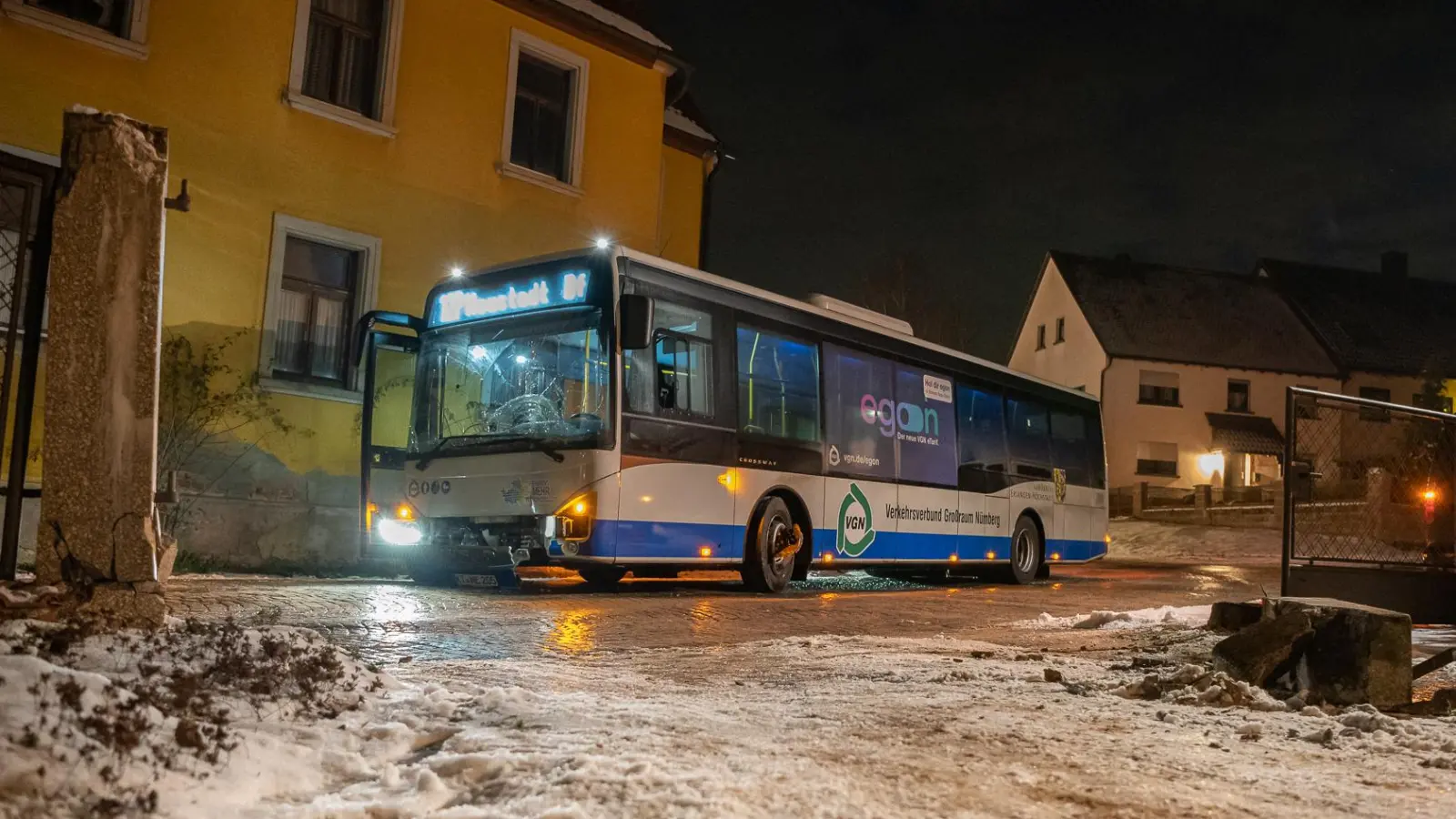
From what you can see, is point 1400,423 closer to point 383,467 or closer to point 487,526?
point 487,526

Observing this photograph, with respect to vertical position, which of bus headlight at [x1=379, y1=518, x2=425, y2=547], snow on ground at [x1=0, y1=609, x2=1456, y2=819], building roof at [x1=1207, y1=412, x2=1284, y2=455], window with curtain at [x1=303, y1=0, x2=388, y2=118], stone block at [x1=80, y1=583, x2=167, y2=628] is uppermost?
window with curtain at [x1=303, y1=0, x2=388, y2=118]

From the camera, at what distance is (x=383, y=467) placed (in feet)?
38.9

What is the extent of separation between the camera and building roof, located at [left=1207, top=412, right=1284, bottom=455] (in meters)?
46.2

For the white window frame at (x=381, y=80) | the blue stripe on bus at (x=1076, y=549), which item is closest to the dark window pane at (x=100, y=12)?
the white window frame at (x=381, y=80)

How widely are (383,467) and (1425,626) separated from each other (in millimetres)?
9733

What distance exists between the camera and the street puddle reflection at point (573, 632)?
7.24 m

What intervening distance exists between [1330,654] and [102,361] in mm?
6335

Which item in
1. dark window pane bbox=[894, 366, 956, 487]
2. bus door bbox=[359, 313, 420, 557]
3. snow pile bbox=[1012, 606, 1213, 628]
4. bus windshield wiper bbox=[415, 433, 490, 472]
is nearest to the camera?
snow pile bbox=[1012, 606, 1213, 628]

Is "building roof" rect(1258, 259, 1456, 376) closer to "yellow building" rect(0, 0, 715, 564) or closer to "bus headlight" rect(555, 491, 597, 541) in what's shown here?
"yellow building" rect(0, 0, 715, 564)

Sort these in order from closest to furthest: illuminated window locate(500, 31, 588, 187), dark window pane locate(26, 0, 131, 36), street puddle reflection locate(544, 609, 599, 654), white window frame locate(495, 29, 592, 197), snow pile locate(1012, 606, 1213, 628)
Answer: street puddle reflection locate(544, 609, 599, 654) → snow pile locate(1012, 606, 1213, 628) → dark window pane locate(26, 0, 131, 36) → white window frame locate(495, 29, 592, 197) → illuminated window locate(500, 31, 588, 187)

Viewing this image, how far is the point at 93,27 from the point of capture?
12.7 metres

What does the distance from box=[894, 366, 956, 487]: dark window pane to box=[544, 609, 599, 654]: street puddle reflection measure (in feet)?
20.0

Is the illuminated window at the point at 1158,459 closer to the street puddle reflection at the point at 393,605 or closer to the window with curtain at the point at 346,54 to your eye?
the window with curtain at the point at 346,54

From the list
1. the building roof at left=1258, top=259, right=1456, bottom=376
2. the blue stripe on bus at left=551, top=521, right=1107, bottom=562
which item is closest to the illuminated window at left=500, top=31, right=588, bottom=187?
the blue stripe on bus at left=551, top=521, right=1107, bottom=562
